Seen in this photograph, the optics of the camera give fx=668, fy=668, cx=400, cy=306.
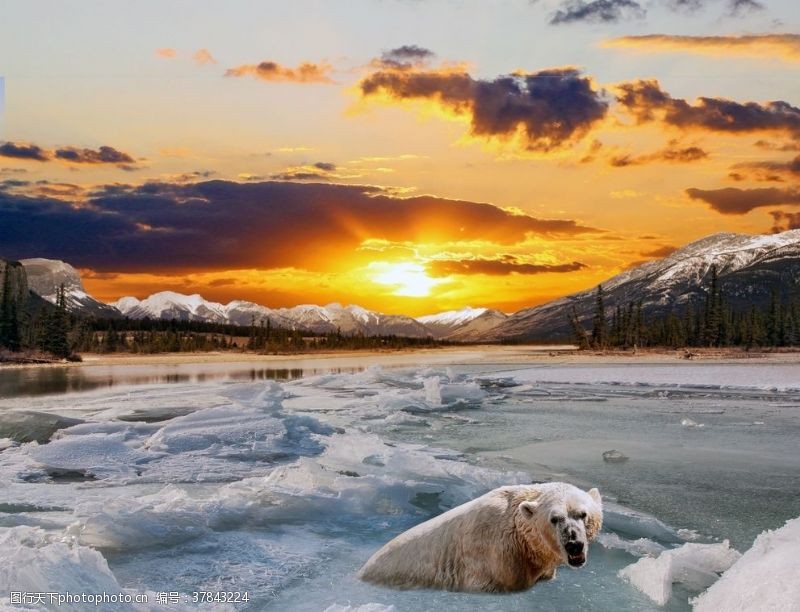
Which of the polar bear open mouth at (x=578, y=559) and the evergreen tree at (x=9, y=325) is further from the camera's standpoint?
the evergreen tree at (x=9, y=325)

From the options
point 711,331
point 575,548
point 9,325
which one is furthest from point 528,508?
point 711,331

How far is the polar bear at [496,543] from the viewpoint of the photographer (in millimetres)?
7133

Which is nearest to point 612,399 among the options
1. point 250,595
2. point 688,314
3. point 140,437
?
point 140,437

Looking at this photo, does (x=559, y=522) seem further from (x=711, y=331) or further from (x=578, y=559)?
(x=711, y=331)

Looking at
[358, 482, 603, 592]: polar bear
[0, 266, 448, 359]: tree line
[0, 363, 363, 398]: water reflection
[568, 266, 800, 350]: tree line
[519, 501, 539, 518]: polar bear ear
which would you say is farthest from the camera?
[568, 266, 800, 350]: tree line

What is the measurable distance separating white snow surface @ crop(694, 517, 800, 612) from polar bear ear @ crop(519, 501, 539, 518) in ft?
6.40

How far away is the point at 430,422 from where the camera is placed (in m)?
26.1

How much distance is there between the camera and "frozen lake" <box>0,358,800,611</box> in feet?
26.5

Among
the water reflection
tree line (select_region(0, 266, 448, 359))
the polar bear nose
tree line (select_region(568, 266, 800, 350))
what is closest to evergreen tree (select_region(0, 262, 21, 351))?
tree line (select_region(0, 266, 448, 359))

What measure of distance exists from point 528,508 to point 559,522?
406 millimetres

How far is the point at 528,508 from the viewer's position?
24.0ft

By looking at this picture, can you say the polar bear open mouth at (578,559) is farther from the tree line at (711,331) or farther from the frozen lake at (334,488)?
the tree line at (711,331)

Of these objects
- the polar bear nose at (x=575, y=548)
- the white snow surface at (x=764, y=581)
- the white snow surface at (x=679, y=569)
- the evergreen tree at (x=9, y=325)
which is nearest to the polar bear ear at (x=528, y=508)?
the polar bear nose at (x=575, y=548)

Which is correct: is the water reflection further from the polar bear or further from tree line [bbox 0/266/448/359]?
the polar bear
